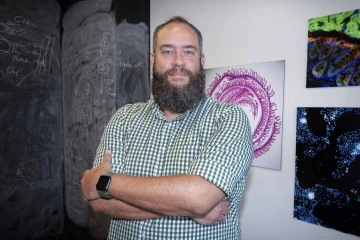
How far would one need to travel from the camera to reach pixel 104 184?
1137mm

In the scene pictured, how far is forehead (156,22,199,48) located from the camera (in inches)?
51.6

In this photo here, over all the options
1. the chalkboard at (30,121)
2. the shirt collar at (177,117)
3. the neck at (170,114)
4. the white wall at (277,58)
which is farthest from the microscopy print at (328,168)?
the chalkboard at (30,121)

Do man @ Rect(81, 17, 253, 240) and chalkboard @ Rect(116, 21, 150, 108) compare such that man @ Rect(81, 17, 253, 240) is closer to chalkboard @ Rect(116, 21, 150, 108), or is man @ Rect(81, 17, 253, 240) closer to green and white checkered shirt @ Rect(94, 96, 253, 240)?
green and white checkered shirt @ Rect(94, 96, 253, 240)

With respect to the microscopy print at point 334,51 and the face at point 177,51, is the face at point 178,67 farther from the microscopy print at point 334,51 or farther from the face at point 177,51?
the microscopy print at point 334,51

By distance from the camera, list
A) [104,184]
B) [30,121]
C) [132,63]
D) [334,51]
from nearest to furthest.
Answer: [104,184] → [334,51] → [132,63] → [30,121]

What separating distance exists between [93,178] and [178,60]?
2.25ft

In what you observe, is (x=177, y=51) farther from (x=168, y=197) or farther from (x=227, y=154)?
(x=168, y=197)

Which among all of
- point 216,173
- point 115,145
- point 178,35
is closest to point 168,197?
point 216,173

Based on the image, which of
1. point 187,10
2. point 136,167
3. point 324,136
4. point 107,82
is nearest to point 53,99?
point 107,82

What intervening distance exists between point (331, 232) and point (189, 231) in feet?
3.00

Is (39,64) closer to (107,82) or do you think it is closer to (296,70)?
(107,82)

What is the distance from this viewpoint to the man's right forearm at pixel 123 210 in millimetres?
1125

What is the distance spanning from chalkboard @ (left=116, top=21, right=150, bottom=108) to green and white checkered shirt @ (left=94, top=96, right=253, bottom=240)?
3.37 feet

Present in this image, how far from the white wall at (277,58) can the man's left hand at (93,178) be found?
1086 millimetres
